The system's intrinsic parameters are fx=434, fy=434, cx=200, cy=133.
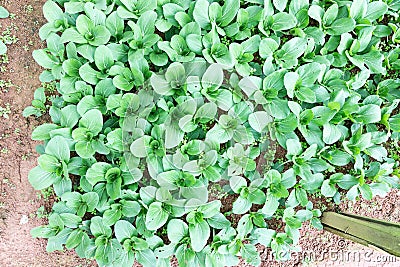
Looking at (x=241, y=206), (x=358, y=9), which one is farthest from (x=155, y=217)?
(x=358, y=9)

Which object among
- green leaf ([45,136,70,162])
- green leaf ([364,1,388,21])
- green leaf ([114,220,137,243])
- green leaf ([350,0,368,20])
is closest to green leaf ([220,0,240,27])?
green leaf ([350,0,368,20])

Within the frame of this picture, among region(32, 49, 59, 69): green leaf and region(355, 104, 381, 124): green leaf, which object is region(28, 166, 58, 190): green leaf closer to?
region(32, 49, 59, 69): green leaf

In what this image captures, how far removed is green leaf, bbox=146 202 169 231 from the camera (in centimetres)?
199

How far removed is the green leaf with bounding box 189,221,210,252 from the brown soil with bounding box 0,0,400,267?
28 cm

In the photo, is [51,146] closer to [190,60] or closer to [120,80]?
[120,80]

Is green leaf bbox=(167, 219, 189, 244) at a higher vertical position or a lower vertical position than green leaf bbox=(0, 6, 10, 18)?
lower

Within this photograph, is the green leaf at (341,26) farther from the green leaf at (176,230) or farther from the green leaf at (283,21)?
the green leaf at (176,230)

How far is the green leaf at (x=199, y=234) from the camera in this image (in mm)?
2021

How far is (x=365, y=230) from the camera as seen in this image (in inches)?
81.2

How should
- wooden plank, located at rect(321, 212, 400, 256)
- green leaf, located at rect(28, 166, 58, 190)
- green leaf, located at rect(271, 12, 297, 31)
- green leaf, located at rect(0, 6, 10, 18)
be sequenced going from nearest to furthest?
wooden plank, located at rect(321, 212, 400, 256) < green leaf, located at rect(28, 166, 58, 190) < green leaf, located at rect(271, 12, 297, 31) < green leaf, located at rect(0, 6, 10, 18)

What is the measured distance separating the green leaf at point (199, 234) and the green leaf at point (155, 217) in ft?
0.46

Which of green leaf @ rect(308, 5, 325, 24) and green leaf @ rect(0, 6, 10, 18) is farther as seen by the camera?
green leaf @ rect(0, 6, 10, 18)

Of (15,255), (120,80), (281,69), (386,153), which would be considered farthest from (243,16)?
(15,255)

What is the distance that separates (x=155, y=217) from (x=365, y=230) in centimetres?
100
